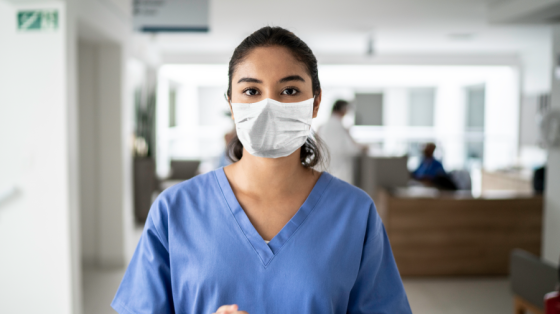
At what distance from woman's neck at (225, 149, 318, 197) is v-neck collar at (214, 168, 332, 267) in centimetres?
3

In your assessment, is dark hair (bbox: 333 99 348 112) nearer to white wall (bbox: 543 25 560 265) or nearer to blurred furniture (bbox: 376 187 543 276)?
blurred furniture (bbox: 376 187 543 276)

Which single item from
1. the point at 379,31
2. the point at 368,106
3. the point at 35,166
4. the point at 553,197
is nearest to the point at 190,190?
the point at 35,166

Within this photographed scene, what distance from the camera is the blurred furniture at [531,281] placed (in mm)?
2625

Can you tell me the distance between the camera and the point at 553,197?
4012mm

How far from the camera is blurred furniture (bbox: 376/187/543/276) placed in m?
4.28

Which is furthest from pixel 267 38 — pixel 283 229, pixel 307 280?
pixel 307 280

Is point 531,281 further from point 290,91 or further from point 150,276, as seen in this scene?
point 150,276

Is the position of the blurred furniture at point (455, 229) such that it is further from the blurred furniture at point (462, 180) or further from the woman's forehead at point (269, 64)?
the woman's forehead at point (269, 64)

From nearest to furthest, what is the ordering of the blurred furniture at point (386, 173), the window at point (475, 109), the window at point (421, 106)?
the blurred furniture at point (386, 173), the window at point (475, 109), the window at point (421, 106)

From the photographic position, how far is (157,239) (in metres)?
1.08

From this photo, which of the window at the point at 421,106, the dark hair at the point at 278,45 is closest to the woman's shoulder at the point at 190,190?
the dark hair at the point at 278,45

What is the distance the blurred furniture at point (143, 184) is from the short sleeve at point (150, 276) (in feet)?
15.2

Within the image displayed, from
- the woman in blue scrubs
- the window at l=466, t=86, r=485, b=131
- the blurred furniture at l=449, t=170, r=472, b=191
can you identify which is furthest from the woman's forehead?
the window at l=466, t=86, r=485, b=131

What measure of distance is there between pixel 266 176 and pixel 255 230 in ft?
0.49
